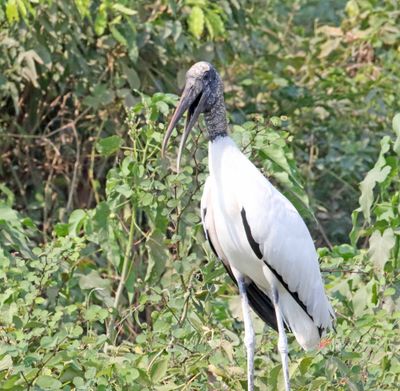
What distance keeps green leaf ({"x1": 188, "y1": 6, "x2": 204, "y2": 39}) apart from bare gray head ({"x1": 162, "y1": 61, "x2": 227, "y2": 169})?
163cm

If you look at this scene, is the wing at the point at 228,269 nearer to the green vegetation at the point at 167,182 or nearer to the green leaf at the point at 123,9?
the green vegetation at the point at 167,182

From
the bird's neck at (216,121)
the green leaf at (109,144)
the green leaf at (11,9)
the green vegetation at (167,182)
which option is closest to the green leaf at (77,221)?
the green vegetation at (167,182)

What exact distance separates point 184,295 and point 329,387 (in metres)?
0.67

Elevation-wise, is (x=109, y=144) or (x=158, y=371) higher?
(x=109, y=144)

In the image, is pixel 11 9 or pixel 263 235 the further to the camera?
pixel 11 9

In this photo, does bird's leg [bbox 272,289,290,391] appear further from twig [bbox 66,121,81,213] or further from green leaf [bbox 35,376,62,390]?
twig [bbox 66,121,81,213]

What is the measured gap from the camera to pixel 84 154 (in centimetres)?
702

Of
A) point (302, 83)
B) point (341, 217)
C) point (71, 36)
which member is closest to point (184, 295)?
point (71, 36)

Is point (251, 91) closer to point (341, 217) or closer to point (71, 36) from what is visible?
point (341, 217)

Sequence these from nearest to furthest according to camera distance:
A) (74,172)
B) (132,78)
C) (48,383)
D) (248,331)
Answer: (48,383) → (248,331) → (132,78) → (74,172)

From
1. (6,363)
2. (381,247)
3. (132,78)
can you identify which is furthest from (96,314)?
(132,78)

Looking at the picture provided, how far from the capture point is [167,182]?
5.04m

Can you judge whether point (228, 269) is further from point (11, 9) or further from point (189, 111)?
point (11, 9)

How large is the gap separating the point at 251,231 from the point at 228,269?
292mm
